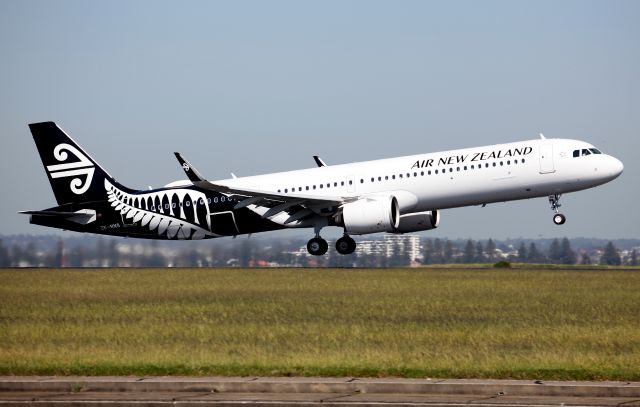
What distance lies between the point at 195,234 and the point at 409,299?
69.5 feet

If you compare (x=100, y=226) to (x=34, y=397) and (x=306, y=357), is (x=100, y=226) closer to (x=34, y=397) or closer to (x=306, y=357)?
(x=306, y=357)

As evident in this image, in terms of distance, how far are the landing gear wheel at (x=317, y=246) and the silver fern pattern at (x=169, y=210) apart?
16.3ft

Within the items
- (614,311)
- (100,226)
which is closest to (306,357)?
(614,311)

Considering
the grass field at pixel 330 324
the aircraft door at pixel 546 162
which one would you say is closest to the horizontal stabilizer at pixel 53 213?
the grass field at pixel 330 324

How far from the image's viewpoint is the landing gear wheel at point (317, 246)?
52.8 meters

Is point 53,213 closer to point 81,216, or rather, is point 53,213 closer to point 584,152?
point 81,216

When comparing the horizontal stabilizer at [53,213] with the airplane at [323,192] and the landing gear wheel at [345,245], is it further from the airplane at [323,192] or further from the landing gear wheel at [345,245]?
the landing gear wheel at [345,245]

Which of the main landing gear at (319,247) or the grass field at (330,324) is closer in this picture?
the grass field at (330,324)

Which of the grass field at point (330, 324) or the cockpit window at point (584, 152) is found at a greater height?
the cockpit window at point (584, 152)

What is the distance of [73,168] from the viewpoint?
56000mm

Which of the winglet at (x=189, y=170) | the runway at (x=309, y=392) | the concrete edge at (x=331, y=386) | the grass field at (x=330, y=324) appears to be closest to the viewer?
the runway at (x=309, y=392)

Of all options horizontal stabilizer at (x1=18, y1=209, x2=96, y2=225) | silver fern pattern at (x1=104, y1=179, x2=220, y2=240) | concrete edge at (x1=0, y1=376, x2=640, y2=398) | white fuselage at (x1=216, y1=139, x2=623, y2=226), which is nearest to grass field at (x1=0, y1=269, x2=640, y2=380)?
concrete edge at (x1=0, y1=376, x2=640, y2=398)

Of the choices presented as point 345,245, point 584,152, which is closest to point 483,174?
point 584,152

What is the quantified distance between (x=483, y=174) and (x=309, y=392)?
103ft
